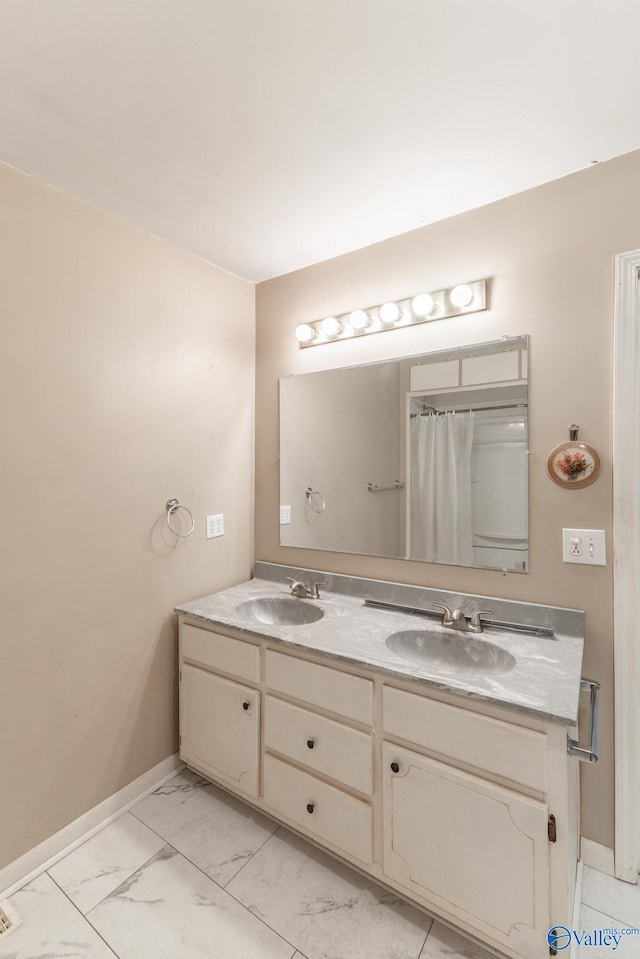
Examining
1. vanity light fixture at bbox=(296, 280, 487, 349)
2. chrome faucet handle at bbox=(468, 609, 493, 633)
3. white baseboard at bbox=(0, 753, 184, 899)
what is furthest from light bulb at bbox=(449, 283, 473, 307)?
A: white baseboard at bbox=(0, 753, 184, 899)

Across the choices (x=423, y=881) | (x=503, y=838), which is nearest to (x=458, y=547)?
(x=503, y=838)

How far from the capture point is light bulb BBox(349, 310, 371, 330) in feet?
6.36

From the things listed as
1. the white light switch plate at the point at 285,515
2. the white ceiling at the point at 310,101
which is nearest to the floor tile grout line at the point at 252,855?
the white light switch plate at the point at 285,515

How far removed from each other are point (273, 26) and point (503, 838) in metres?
2.01

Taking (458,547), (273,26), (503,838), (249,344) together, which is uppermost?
(273,26)

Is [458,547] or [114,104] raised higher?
[114,104]

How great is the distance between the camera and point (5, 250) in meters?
1.41

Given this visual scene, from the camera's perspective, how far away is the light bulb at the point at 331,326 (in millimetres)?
2043

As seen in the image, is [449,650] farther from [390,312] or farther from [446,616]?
[390,312]

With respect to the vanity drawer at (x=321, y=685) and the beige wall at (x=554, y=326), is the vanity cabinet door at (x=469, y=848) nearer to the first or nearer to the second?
the vanity drawer at (x=321, y=685)

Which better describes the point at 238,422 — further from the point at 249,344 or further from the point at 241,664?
the point at 241,664

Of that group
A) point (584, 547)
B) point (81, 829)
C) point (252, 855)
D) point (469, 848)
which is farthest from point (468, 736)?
point (81, 829)

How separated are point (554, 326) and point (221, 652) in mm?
1715

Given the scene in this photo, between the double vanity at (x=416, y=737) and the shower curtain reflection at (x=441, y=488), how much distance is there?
179mm
